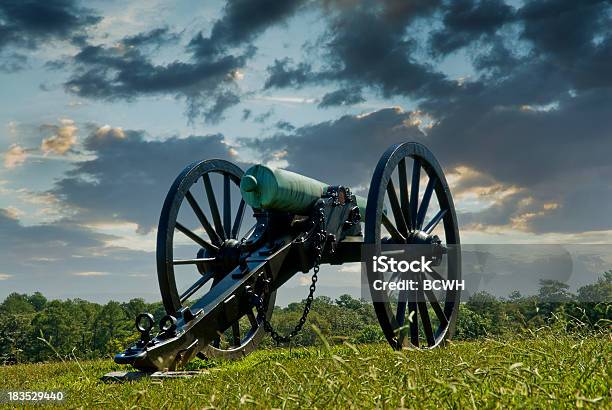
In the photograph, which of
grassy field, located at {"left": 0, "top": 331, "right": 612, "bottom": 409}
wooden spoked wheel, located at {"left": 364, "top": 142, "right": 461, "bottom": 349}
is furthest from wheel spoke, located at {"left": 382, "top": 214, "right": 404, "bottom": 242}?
grassy field, located at {"left": 0, "top": 331, "right": 612, "bottom": 409}

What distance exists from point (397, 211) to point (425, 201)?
3.17 ft

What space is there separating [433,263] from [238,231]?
10.5 feet

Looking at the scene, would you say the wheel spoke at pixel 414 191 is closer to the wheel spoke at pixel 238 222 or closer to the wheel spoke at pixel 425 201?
the wheel spoke at pixel 425 201

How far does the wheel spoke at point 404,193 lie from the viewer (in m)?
10.0

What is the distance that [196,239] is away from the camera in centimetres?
1041

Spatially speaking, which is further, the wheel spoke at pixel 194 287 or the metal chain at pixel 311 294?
the wheel spoke at pixel 194 287

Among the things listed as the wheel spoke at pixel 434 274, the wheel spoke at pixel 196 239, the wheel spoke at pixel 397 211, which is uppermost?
the wheel spoke at pixel 397 211

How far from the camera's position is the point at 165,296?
959 centimetres

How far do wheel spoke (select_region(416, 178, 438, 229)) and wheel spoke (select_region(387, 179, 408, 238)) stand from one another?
0.45 m

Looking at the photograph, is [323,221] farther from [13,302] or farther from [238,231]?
[13,302]

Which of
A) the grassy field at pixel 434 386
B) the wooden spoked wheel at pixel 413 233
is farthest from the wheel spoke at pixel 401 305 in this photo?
the grassy field at pixel 434 386

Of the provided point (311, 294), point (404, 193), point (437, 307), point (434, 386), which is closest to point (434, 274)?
point (437, 307)

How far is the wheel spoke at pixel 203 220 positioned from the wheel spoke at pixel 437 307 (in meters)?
3.35

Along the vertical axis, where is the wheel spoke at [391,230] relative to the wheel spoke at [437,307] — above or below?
above
